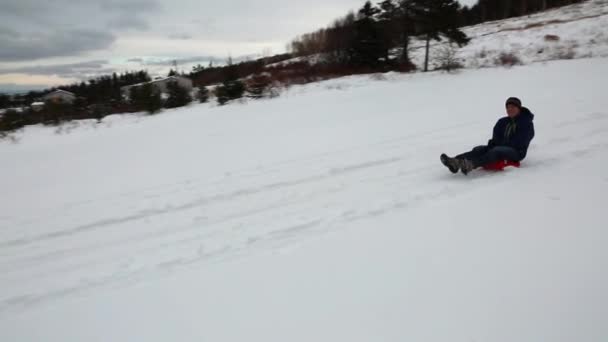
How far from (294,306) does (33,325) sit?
1919mm

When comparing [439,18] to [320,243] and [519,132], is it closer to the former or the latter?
[519,132]

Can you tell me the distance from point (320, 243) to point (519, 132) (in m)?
3.04

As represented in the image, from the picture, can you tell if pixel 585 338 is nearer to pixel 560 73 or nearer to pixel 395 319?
pixel 395 319

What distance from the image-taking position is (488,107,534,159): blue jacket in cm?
410

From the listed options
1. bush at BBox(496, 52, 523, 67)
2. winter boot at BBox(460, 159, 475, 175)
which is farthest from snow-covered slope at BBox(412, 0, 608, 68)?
winter boot at BBox(460, 159, 475, 175)

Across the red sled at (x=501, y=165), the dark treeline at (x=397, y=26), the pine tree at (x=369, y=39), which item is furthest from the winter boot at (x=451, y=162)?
the pine tree at (x=369, y=39)

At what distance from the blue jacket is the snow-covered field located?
320 millimetres

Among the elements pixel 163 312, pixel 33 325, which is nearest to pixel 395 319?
pixel 163 312

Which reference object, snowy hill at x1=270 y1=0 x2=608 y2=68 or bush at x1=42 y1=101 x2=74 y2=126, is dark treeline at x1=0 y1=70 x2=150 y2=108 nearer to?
bush at x1=42 y1=101 x2=74 y2=126

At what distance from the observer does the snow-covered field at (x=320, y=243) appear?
2.12 meters

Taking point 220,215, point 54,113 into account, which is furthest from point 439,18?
point 54,113

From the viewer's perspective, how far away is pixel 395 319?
2.07 metres

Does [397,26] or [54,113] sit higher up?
[397,26]

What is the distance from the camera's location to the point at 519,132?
13.5ft
